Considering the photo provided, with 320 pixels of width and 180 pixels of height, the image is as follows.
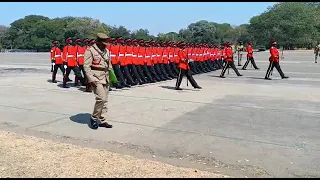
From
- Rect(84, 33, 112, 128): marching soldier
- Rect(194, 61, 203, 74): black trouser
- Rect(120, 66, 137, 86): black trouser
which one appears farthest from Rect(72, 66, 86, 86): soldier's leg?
Rect(194, 61, 203, 74): black trouser

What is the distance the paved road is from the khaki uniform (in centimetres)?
55

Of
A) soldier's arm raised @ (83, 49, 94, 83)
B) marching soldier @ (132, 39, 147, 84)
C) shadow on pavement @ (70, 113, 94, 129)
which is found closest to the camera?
soldier's arm raised @ (83, 49, 94, 83)

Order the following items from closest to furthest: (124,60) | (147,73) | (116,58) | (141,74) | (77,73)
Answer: (116,58)
(77,73)
(124,60)
(141,74)
(147,73)

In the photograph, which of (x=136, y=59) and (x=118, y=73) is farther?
(x=136, y=59)

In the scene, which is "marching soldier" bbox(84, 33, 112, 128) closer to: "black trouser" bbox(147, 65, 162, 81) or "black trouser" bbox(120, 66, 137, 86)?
"black trouser" bbox(120, 66, 137, 86)

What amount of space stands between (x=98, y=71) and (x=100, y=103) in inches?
24.8

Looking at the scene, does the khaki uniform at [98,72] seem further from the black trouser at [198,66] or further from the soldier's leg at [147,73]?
the black trouser at [198,66]

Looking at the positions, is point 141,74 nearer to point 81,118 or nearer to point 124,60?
point 124,60

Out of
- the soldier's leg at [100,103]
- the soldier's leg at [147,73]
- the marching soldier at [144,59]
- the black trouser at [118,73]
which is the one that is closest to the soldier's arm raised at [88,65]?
the soldier's leg at [100,103]

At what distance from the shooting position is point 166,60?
1714cm

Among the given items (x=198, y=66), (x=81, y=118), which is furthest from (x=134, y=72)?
(x=198, y=66)

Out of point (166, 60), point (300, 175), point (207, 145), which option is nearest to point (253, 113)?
point (207, 145)

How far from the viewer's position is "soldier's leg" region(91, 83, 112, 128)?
24.1ft

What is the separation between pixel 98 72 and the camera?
7406mm
